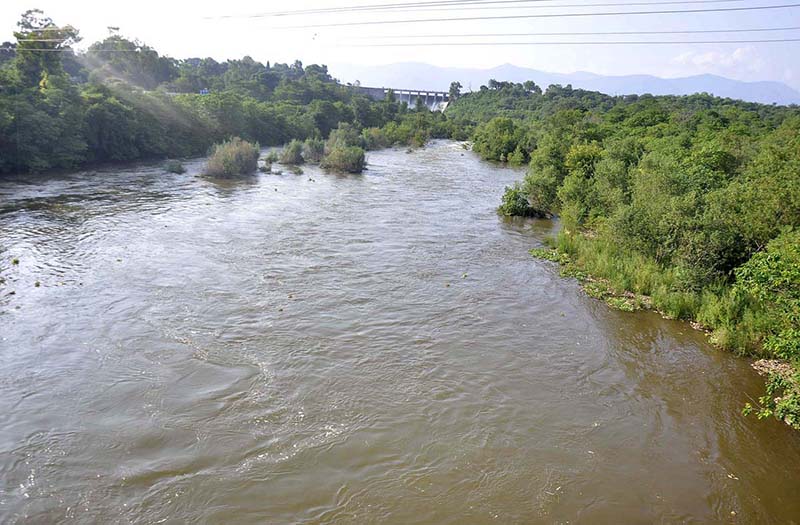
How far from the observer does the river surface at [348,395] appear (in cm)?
884

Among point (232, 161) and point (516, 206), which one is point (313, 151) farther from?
point (516, 206)

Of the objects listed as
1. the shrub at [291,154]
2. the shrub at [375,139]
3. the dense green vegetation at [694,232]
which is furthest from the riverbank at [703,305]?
the shrub at [375,139]

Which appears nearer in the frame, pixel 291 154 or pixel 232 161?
pixel 232 161

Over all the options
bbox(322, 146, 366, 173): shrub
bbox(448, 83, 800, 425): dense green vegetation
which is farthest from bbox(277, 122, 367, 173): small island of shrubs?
bbox(448, 83, 800, 425): dense green vegetation

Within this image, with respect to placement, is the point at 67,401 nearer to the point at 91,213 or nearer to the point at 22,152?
the point at 91,213

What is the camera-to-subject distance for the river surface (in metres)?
8.84

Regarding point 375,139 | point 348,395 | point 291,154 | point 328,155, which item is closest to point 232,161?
point 291,154

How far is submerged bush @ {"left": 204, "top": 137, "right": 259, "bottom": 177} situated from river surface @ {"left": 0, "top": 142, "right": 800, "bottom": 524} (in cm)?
1514

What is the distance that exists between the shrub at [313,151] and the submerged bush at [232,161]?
23.9ft

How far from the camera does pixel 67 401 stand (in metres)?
10.8

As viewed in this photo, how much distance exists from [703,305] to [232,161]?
30137 millimetres

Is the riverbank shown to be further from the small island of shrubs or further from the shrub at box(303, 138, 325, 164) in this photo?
the shrub at box(303, 138, 325, 164)

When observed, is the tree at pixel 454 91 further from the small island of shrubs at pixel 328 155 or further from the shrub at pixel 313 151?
the shrub at pixel 313 151

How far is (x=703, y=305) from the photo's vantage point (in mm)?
16141
